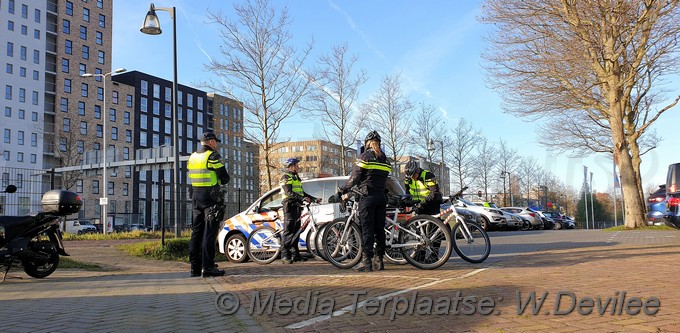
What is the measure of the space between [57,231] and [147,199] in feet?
280

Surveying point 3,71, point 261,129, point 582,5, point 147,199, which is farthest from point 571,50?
point 147,199

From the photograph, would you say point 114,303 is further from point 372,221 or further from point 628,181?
point 628,181

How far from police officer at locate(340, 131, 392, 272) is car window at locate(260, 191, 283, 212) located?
120 inches

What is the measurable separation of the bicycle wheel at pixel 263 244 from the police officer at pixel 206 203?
1.87 meters

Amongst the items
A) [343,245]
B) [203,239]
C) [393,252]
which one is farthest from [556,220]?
[203,239]

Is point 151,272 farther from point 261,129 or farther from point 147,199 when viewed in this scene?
point 147,199

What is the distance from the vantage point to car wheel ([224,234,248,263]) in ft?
34.1

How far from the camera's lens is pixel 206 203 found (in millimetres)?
7887

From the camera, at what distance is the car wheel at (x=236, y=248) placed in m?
10.4

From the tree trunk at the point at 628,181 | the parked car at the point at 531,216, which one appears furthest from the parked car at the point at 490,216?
the tree trunk at the point at 628,181

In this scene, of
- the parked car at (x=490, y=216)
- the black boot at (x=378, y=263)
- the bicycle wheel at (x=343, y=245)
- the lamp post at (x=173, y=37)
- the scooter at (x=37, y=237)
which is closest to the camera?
the scooter at (x=37, y=237)

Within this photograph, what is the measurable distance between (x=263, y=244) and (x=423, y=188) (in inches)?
119

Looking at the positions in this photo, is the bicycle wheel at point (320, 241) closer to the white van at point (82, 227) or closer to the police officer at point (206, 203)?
the police officer at point (206, 203)

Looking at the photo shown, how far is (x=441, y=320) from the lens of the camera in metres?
4.39
